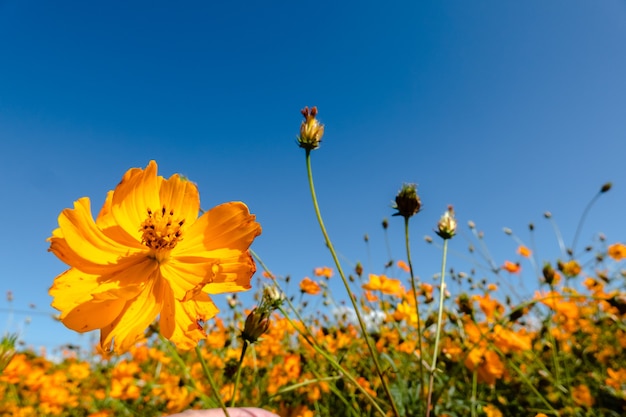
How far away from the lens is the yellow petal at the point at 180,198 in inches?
28.3

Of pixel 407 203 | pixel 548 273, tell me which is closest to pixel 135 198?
pixel 407 203

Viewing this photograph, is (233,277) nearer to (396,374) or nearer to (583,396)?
(396,374)

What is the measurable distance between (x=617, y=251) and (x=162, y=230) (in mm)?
3696

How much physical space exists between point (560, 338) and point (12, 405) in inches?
116

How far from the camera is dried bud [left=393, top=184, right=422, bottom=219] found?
908 millimetres

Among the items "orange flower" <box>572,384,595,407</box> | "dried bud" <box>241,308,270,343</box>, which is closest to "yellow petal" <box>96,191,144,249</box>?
"dried bud" <box>241,308,270,343</box>

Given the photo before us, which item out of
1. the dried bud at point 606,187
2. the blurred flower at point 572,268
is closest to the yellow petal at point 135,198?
the blurred flower at point 572,268

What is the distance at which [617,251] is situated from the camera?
10.6 feet

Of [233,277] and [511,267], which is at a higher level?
[511,267]

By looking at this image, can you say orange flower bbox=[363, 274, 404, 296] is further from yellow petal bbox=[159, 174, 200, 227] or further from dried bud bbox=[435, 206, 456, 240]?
yellow petal bbox=[159, 174, 200, 227]

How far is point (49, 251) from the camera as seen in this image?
62 centimetres

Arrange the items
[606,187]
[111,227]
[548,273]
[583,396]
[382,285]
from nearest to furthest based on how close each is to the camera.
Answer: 1. [111,227]
2. [548,273]
3. [583,396]
4. [382,285]
5. [606,187]

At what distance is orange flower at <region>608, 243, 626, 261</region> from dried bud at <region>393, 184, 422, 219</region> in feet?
10.4

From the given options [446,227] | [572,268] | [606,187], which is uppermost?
[606,187]
